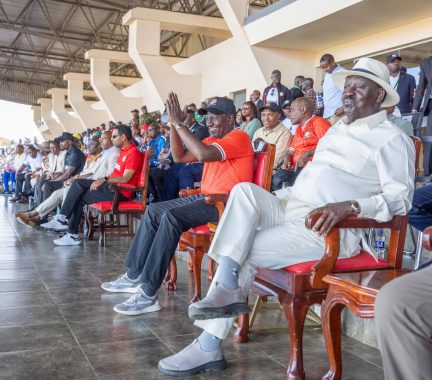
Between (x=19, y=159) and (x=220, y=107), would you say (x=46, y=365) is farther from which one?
(x=19, y=159)

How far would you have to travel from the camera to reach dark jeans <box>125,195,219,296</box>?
277cm

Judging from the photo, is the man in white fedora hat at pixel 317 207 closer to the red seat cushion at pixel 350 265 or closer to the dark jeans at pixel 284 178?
the red seat cushion at pixel 350 265

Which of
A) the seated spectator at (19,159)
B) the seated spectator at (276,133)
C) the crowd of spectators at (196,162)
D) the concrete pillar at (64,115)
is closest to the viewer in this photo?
the crowd of spectators at (196,162)

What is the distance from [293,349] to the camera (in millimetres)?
1989

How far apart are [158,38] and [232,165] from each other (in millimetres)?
9597

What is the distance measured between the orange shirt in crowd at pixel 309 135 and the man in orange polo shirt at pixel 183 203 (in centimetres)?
121

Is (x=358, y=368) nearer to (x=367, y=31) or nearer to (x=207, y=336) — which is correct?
(x=207, y=336)

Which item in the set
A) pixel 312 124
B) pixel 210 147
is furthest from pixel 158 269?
pixel 312 124

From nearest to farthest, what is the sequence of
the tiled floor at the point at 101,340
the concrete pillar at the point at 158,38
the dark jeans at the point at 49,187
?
1. the tiled floor at the point at 101,340
2. the dark jeans at the point at 49,187
3. the concrete pillar at the point at 158,38

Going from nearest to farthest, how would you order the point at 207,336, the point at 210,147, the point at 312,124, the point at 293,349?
the point at 293,349 < the point at 207,336 < the point at 210,147 < the point at 312,124

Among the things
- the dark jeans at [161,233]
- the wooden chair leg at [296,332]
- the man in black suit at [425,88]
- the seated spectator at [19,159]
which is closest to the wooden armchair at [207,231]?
the dark jeans at [161,233]

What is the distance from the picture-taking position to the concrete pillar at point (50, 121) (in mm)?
24234

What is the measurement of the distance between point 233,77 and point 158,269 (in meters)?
8.50

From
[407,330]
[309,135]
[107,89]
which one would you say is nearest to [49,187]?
[309,135]
